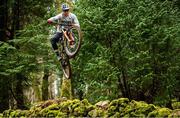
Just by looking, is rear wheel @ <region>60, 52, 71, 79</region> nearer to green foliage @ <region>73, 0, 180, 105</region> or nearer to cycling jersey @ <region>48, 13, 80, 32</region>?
cycling jersey @ <region>48, 13, 80, 32</region>

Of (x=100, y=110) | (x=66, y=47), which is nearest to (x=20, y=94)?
(x=66, y=47)

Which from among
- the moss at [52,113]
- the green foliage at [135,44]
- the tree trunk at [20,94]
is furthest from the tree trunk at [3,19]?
the moss at [52,113]

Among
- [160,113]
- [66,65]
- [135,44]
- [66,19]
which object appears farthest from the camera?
[135,44]

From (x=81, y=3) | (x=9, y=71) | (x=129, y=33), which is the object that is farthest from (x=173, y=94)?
(x=9, y=71)

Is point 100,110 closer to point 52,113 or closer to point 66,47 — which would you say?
point 52,113

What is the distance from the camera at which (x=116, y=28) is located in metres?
17.4

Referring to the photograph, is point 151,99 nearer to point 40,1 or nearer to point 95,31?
point 95,31

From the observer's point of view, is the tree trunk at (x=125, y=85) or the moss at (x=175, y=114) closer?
the moss at (x=175, y=114)

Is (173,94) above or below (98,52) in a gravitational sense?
below

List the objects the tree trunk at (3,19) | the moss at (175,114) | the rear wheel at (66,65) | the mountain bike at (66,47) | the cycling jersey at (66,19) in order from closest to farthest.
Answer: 1. the moss at (175,114)
2. the cycling jersey at (66,19)
3. the mountain bike at (66,47)
4. the rear wheel at (66,65)
5. the tree trunk at (3,19)

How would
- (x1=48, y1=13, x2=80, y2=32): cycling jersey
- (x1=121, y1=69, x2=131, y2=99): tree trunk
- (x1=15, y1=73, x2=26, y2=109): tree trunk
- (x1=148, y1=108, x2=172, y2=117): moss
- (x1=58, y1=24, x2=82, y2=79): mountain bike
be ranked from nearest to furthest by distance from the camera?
(x1=148, y1=108, x2=172, y2=117): moss < (x1=48, y1=13, x2=80, y2=32): cycling jersey < (x1=58, y1=24, x2=82, y2=79): mountain bike < (x1=121, y1=69, x2=131, y2=99): tree trunk < (x1=15, y1=73, x2=26, y2=109): tree trunk

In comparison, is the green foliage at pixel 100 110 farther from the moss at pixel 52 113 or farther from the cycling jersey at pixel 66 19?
the cycling jersey at pixel 66 19

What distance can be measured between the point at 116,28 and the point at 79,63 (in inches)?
118

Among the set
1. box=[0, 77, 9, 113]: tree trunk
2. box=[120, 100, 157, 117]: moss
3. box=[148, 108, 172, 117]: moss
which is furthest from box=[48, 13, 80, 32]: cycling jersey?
box=[0, 77, 9, 113]: tree trunk
